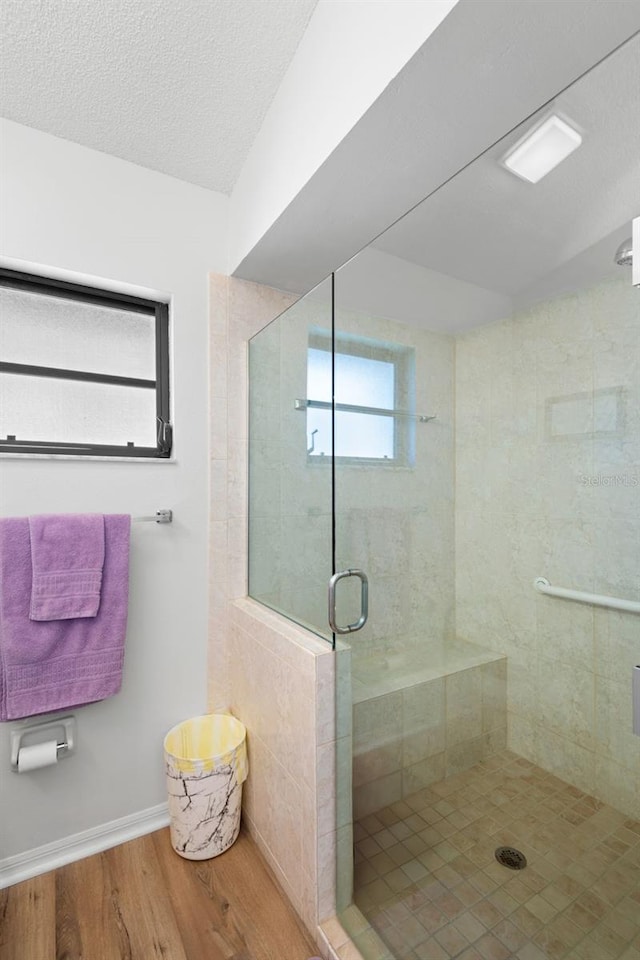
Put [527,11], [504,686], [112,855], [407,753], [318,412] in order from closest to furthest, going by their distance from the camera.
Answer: [527,11] < [504,686] < [407,753] < [318,412] < [112,855]

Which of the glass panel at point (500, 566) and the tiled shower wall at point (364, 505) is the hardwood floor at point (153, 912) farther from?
the tiled shower wall at point (364, 505)

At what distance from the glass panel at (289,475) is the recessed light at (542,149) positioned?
629 mm

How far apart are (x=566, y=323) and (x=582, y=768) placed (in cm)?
87

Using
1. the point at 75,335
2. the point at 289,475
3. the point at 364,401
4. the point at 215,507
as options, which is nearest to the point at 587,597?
the point at 364,401

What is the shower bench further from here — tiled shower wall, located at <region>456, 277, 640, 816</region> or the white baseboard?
the white baseboard

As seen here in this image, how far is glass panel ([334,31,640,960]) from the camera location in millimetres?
849

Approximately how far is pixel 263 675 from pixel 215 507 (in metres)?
0.71

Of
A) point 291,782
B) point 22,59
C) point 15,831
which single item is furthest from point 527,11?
point 15,831

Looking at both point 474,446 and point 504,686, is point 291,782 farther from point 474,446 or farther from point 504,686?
point 474,446

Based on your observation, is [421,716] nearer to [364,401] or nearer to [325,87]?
[364,401]

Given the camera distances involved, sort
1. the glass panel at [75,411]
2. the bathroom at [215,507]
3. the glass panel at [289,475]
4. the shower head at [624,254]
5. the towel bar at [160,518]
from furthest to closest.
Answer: the towel bar at [160,518]
the glass panel at [75,411]
the glass panel at [289,475]
the bathroom at [215,507]
the shower head at [624,254]

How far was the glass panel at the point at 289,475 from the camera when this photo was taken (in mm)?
1488

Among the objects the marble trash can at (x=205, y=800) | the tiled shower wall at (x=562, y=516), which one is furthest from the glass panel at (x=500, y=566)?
the marble trash can at (x=205, y=800)

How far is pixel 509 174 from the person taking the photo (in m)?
1.03
